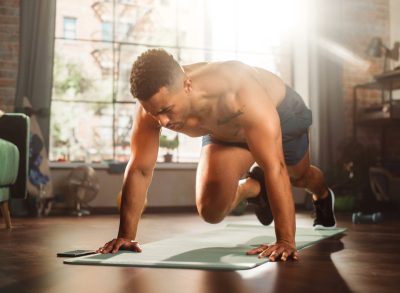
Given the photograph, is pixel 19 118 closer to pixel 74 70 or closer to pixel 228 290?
pixel 74 70

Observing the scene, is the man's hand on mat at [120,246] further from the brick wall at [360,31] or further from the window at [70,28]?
the brick wall at [360,31]

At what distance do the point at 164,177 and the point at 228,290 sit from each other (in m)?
3.89

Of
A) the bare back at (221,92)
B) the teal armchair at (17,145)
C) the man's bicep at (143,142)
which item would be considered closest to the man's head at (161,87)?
the bare back at (221,92)

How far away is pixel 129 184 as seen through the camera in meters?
2.00

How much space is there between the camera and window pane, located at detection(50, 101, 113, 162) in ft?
17.0

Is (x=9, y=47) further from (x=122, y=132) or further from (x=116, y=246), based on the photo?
(x=116, y=246)

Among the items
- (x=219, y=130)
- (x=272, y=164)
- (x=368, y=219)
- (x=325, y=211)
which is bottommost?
(x=368, y=219)

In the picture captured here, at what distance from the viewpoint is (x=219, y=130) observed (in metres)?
2.14

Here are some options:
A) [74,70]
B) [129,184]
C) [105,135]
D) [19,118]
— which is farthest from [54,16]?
[129,184]

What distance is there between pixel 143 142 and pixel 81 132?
335cm

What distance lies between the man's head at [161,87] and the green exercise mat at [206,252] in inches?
16.9

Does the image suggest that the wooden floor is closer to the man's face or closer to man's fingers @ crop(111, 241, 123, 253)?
man's fingers @ crop(111, 241, 123, 253)

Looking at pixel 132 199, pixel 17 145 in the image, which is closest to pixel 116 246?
pixel 132 199

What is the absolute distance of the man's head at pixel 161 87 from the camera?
1637 mm
